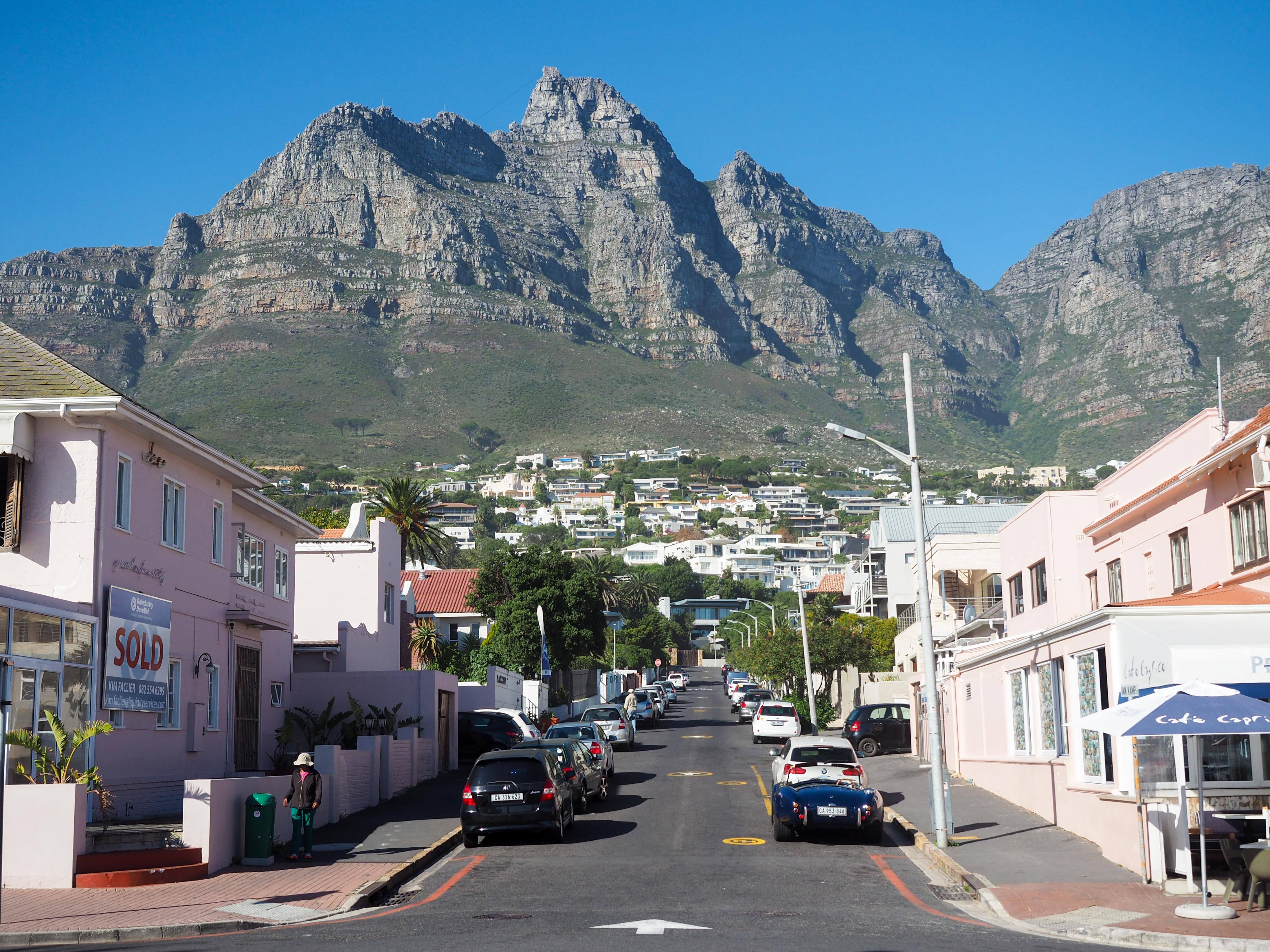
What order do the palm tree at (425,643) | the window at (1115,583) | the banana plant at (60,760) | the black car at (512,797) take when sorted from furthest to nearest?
the palm tree at (425,643) → the window at (1115,583) → the black car at (512,797) → the banana plant at (60,760)

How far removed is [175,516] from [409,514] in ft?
139

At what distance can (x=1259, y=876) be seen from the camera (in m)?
13.7

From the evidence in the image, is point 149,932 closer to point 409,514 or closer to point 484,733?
point 484,733

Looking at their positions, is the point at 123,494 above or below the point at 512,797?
above

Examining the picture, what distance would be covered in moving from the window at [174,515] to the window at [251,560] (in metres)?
3.81

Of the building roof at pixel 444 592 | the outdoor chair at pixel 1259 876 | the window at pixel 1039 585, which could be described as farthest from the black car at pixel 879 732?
the building roof at pixel 444 592

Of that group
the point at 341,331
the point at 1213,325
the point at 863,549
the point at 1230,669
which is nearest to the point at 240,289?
the point at 341,331

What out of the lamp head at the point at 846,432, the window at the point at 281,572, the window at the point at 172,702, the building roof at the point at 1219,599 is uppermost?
the lamp head at the point at 846,432

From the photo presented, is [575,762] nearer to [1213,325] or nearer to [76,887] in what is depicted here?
[76,887]

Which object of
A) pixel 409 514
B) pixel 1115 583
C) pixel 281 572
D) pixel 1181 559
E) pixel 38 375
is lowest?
pixel 1115 583

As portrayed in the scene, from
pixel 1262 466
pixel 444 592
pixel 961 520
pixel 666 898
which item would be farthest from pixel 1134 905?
pixel 444 592

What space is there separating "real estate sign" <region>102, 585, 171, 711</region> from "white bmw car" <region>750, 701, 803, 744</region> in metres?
26.6

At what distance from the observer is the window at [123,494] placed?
20953mm

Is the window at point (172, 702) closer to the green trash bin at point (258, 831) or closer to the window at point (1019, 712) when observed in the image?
the green trash bin at point (258, 831)
